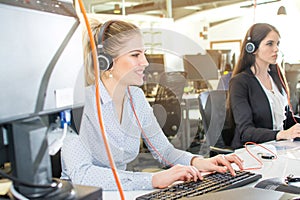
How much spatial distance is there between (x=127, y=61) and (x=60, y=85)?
32.1 inches

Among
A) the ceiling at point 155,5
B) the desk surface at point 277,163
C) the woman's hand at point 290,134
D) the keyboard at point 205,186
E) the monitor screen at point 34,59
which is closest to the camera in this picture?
the monitor screen at point 34,59

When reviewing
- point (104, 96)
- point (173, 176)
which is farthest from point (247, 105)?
point (173, 176)

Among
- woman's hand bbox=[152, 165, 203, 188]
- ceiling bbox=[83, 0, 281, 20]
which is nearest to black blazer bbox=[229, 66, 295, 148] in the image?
woman's hand bbox=[152, 165, 203, 188]

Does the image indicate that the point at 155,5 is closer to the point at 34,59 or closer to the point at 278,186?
the point at 278,186

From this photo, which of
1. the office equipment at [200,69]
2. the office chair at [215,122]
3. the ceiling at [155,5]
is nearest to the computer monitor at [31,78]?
the office chair at [215,122]

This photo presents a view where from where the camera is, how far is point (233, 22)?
10.2 metres

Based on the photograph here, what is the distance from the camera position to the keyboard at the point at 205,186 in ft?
3.08

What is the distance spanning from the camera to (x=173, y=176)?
3.55 feet

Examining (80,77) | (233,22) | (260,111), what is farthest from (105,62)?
(233,22)

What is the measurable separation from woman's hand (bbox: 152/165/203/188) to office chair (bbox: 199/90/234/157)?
802 millimetres

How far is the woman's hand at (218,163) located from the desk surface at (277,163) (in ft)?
0.25

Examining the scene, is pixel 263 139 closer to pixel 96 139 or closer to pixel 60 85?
pixel 96 139

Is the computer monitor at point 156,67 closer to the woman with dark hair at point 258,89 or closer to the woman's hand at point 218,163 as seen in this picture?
the woman with dark hair at point 258,89

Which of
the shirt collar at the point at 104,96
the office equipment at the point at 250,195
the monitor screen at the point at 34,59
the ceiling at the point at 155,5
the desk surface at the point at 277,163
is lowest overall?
the desk surface at the point at 277,163
